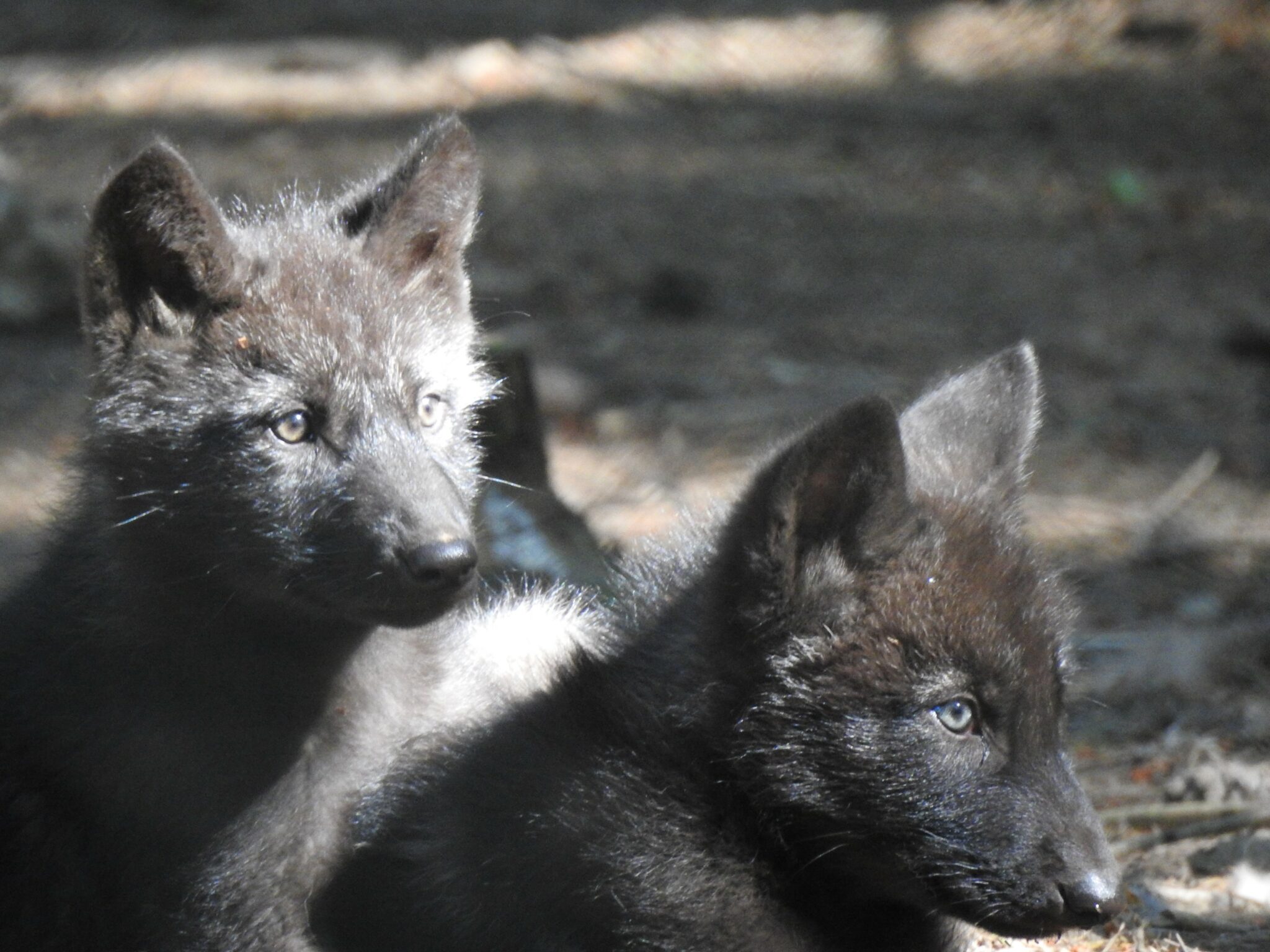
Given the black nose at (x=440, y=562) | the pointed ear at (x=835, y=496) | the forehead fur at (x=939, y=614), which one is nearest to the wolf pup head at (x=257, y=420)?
the black nose at (x=440, y=562)

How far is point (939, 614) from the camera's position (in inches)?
139

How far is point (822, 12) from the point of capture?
41.3 ft

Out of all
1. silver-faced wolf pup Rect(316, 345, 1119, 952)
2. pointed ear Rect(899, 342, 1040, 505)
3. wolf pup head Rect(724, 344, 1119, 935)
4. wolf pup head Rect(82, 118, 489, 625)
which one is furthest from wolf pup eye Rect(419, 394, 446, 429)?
pointed ear Rect(899, 342, 1040, 505)

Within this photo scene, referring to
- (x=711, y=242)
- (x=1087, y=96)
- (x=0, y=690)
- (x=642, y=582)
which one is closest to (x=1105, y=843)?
(x=642, y=582)

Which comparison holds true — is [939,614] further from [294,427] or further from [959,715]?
[294,427]

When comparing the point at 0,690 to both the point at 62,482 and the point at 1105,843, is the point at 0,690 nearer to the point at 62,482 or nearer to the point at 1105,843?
the point at 62,482

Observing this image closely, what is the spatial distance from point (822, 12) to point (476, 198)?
842 centimetres

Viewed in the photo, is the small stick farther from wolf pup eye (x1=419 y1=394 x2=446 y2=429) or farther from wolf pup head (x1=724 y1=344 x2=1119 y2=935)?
wolf pup eye (x1=419 y1=394 x2=446 y2=429)

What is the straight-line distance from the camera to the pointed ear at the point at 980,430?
13.2 feet

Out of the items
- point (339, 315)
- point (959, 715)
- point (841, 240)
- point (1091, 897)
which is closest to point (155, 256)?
point (339, 315)

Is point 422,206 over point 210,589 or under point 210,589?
over

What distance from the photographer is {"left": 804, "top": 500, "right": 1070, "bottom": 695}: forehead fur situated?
3504 millimetres

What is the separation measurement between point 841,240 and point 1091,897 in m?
7.45

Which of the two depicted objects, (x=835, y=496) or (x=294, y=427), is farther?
(x=294, y=427)
